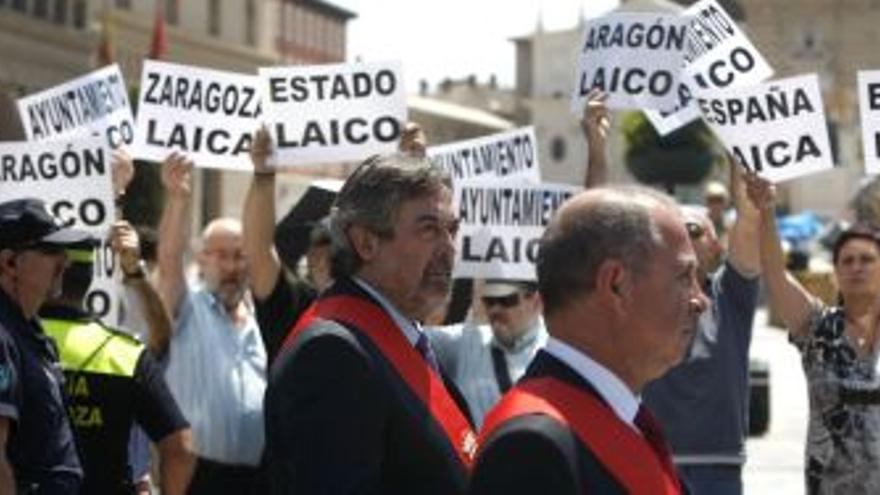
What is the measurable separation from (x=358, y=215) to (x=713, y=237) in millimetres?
2854

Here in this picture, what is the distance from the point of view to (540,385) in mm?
2982

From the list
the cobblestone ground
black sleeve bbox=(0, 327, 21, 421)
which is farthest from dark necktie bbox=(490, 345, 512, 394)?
the cobblestone ground

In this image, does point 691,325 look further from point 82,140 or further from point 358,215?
point 82,140

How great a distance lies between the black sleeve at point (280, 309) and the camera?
6.39 metres

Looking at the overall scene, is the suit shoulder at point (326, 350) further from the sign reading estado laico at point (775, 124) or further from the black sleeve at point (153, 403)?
the sign reading estado laico at point (775, 124)

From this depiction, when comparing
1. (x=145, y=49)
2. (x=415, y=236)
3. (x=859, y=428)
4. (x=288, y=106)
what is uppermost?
(x=145, y=49)

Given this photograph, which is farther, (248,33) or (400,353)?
(248,33)

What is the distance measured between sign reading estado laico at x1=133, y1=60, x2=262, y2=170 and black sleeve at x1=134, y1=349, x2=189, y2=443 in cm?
247

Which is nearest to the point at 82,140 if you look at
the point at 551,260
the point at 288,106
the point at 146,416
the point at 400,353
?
the point at 288,106

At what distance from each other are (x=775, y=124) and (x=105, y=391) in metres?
3.22

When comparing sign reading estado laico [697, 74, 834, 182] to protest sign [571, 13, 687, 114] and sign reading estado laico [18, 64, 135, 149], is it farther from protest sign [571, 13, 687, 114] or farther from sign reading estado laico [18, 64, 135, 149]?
sign reading estado laico [18, 64, 135, 149]

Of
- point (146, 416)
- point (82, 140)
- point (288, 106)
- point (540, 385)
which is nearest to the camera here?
point (540, 385)

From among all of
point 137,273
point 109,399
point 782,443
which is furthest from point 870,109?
point 782,443

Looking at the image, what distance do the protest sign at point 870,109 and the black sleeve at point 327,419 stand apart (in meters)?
4.12
